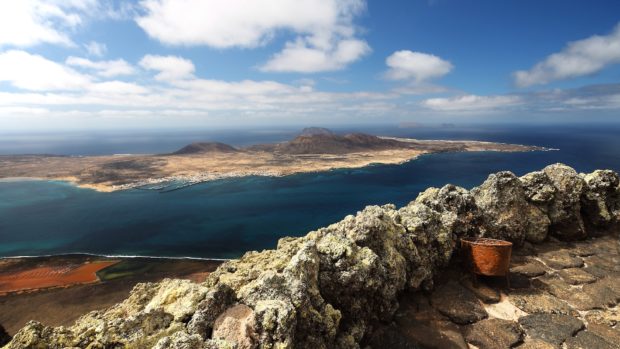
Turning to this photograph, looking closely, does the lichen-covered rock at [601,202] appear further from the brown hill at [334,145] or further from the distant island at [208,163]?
the brown hill at [334,145]

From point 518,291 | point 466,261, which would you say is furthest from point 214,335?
point 518,291

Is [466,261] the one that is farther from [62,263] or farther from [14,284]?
[62,263]

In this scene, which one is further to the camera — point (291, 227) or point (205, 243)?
point (291, 227)

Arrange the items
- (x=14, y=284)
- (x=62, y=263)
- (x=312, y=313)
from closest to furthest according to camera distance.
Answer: (x=312, y=313) → (x=14, y=284) → (x=62, y=263)

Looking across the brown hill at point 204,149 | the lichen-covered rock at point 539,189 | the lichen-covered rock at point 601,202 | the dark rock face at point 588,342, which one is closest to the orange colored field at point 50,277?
the lichen-covered rock at point 539,189

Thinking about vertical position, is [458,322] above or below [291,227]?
above

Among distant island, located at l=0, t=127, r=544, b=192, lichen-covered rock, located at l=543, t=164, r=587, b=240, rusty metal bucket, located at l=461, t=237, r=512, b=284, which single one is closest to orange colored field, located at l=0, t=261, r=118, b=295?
rusty metal bucket, located at l=461, t=237, r=512, b=284

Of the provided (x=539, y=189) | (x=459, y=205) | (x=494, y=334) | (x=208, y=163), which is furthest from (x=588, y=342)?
(x=208, y=163)
